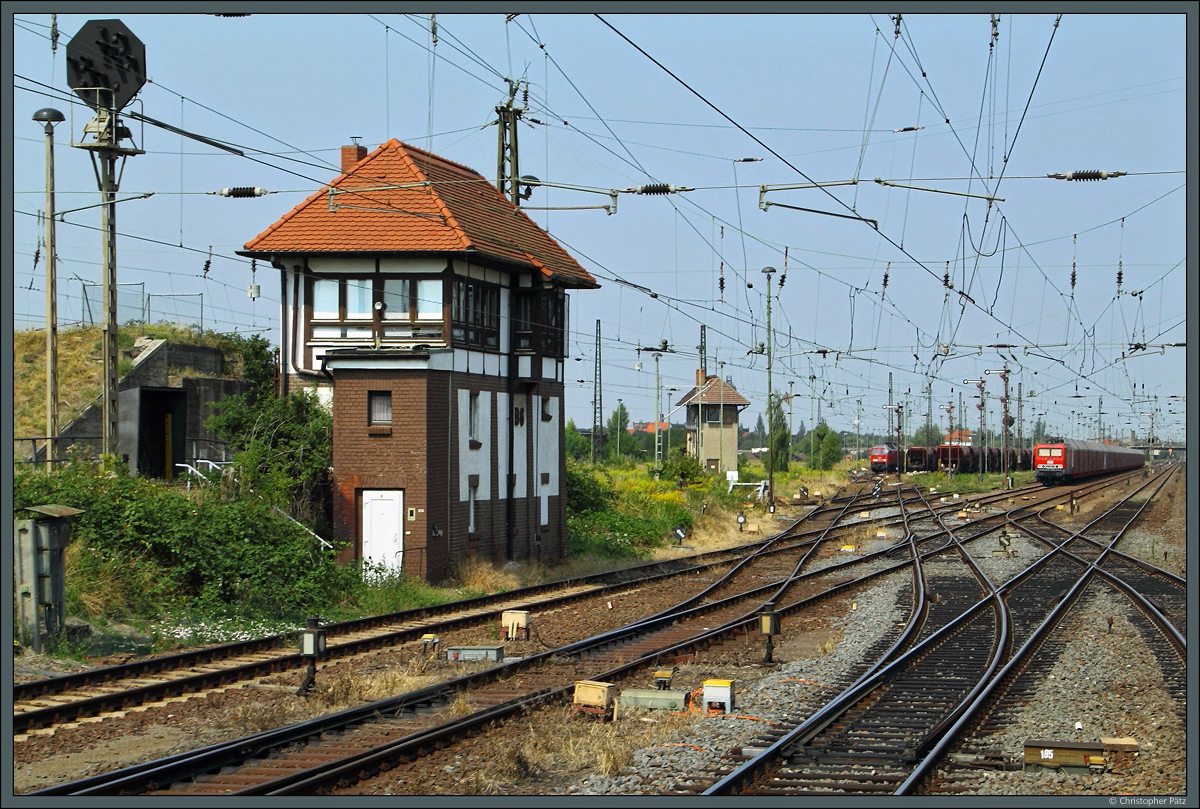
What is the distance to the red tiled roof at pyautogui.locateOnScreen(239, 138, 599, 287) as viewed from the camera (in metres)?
24.2

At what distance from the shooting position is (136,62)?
19938mm

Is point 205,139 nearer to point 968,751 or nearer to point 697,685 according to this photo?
point 697,685

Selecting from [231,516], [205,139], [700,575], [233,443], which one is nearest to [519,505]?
[700,575]

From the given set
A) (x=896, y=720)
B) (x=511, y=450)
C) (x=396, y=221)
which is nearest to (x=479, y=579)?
(x=511, y=450)

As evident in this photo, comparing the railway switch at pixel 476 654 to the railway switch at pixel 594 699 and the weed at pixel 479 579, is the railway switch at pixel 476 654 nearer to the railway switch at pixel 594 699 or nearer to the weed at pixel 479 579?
the railway switch at pixel 594 699

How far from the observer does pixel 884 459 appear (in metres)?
86.6

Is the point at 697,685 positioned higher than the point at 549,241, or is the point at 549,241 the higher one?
the point at 549,241

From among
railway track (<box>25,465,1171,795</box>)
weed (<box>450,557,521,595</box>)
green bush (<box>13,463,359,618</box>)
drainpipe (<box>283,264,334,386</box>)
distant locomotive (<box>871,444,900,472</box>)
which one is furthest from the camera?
distant locomotive (<box>871,444,900,472</box>)

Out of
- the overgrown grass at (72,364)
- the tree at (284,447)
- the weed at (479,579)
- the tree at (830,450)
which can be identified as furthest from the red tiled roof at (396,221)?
the tree at (830,450)

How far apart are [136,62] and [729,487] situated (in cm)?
3226

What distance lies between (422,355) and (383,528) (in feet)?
11.8

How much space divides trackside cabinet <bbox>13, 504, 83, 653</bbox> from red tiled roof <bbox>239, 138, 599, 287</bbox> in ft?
31.6

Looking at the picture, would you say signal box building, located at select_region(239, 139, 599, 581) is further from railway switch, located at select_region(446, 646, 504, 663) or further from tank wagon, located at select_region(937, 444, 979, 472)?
tank wagon, located at select_region(937, 444, 979, 472)

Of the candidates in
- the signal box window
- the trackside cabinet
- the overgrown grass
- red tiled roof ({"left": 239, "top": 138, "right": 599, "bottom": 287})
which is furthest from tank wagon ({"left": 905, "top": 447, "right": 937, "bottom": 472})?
the trackside cabinet
